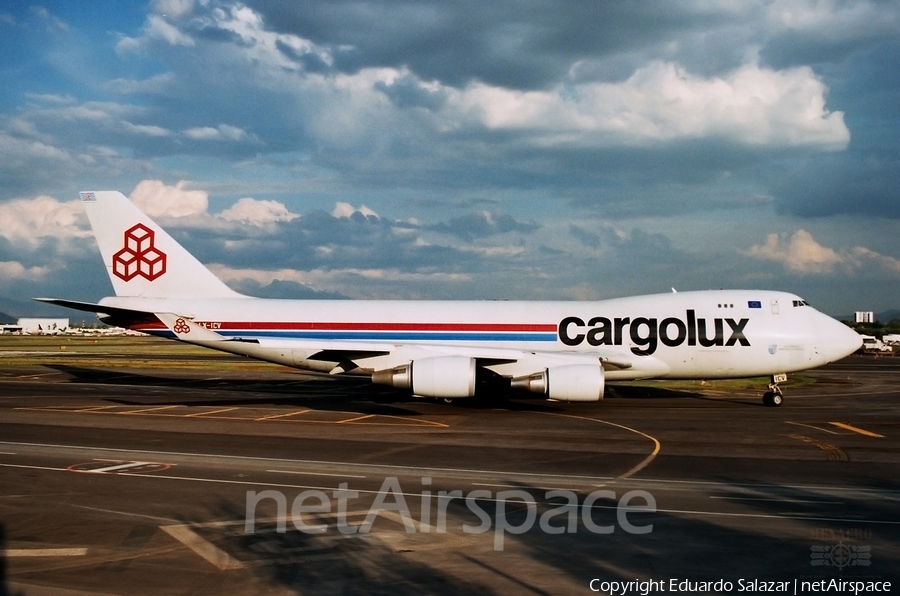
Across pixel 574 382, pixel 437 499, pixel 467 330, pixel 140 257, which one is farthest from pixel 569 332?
pixel 140 257

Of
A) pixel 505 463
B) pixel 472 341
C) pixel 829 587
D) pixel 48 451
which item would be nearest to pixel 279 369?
pixel 472 341

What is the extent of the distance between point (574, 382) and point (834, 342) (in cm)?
1183

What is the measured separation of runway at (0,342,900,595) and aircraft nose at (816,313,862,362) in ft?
8.84

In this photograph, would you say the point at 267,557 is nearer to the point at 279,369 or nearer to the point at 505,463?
the point at 505,463

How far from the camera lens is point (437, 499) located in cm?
1360

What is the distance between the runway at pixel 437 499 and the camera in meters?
9.49

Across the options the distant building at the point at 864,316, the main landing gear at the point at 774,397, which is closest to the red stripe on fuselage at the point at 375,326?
the main landing gear at the point at 774,397

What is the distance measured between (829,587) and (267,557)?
23.4 ft

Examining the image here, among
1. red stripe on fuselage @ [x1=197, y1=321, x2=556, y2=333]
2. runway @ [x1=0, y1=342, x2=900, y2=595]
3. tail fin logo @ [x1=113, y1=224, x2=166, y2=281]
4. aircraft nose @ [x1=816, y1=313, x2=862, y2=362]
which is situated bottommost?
runway @ [x1=0, y1=342, x2=900, y2=595]

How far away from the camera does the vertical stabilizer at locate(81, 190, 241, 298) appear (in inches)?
1350

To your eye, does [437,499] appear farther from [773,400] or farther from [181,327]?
[181,327]

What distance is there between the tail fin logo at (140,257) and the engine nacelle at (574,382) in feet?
62.2

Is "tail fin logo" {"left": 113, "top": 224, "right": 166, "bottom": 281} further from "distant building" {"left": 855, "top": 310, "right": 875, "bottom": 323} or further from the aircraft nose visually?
"distant building" {"left": 855, "top": 310, "right": 875, "bottom": 323}

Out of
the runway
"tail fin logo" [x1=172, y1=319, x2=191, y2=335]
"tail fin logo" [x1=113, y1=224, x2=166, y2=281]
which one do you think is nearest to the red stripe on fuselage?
"tail fin logo" [x1=172, y1=319, x2=191, y2=335]
